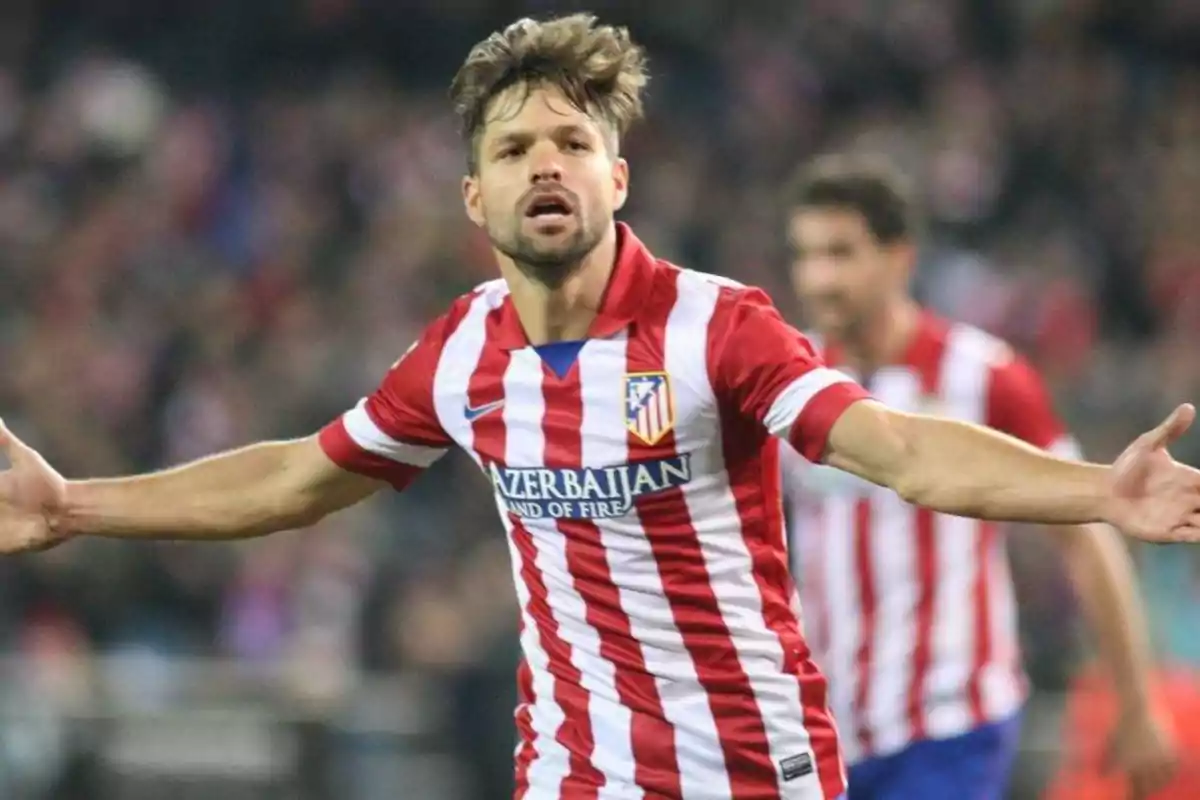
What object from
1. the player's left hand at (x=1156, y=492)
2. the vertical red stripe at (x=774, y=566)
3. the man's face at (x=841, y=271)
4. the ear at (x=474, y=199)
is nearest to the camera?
the player's left hand at (x=1156, y=492)

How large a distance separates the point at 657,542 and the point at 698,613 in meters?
0.14

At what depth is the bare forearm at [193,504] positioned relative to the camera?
4172 mm

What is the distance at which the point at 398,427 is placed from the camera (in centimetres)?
415

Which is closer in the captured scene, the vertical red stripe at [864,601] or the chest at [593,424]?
the chest at [593,424]

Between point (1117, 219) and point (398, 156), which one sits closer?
point (1117, 219)

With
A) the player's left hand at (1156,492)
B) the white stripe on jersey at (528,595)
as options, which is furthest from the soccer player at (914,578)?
the player's left hand at (1156,492)

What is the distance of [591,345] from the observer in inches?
153

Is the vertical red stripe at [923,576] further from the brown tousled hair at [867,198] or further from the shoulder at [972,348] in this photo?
the brown tousled hair at [867,198]

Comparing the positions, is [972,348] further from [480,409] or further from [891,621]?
[480,409]

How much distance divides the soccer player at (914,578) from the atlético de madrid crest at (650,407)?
1.67 m

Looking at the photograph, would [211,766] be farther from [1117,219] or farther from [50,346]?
[1117,219]

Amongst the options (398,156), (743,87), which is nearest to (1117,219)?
(743,87)

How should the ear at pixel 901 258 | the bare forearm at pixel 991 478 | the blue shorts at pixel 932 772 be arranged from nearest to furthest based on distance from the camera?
the bare forearm at pixel 991 478 → the blue shorts at pixel 932 772 → the ear at pixel 901 258

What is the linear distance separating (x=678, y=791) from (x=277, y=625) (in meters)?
6.31
